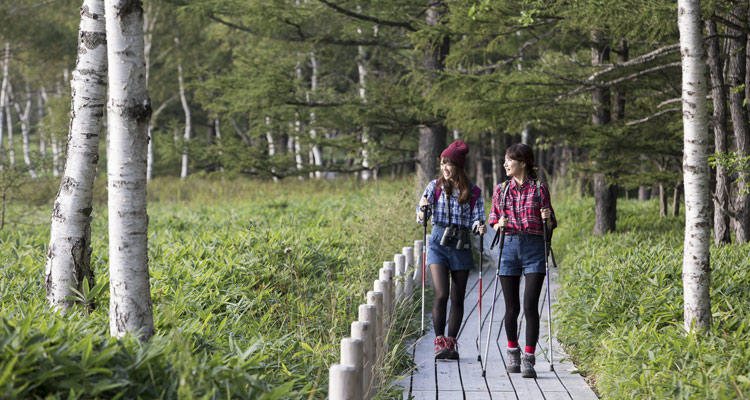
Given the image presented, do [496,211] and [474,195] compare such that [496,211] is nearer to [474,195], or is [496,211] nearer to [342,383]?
[474,195]

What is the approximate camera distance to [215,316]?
5.17 m

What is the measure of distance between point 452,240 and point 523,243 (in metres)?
0.69

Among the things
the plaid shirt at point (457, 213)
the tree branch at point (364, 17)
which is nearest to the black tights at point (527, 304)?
the plaid shirt at point (457, 213)

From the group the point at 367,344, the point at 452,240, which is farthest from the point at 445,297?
the point at 367,344

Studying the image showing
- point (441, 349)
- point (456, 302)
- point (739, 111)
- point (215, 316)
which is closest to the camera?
point (215, 316)

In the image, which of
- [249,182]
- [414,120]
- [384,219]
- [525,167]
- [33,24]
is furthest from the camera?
[33,24]

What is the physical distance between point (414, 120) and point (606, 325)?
34.8 feet

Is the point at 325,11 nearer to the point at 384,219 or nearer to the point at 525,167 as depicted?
the point at 384,219

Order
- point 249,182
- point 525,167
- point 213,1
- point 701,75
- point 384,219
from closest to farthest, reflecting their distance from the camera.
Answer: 1. point 701,75
2. point 525,167
3. point 384,219
4. point 213,1
5. point 249,182

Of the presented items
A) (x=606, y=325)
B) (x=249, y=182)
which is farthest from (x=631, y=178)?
(x=249, y=182)

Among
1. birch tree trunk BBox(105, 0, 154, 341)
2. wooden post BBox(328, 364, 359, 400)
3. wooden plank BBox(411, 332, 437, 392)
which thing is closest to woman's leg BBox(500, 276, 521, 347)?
wooden plank BBox(411, 332, 437, 392)

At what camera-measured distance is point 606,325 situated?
237 inches

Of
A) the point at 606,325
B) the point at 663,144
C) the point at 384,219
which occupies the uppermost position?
the point at 663,144

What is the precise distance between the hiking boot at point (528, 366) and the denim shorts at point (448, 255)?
955mm
